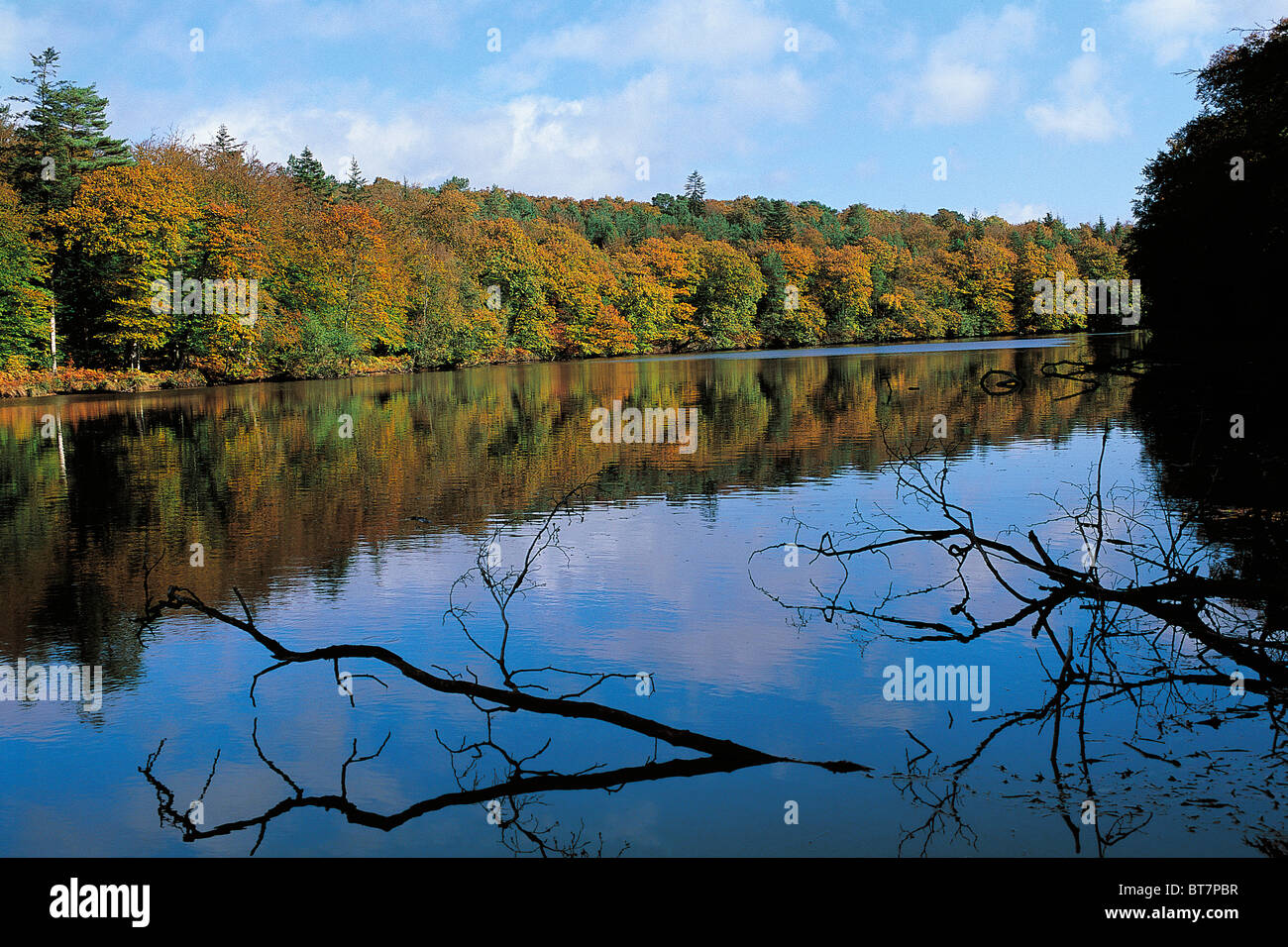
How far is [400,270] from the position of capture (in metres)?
68.3

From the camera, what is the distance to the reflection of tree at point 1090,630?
5215 millimetres

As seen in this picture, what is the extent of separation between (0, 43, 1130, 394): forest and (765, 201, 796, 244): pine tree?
30 centimetres

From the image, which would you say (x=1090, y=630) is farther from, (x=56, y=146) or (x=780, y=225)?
(x=780, y=225)

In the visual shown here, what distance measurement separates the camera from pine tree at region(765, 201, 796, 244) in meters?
117

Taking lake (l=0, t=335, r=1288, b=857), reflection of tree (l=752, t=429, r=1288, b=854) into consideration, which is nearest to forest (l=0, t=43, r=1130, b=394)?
lake (l=0, t=335, r=1288, b=857)

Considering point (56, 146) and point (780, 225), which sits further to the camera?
point (780, 225)

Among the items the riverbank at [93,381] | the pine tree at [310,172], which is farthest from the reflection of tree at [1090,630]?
the pine tree at [310,172]

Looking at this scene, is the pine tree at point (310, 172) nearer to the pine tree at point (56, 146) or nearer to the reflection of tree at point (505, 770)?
the pine tree at point (56, 146)

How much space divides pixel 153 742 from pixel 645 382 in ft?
136

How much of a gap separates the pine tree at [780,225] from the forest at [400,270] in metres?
0.30

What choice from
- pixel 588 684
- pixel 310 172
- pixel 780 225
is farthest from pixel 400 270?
pixel 588 684

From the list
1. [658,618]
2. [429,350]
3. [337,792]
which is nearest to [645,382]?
[429,350]

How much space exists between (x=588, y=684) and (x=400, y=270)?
6367 cm
